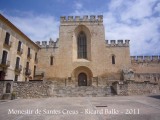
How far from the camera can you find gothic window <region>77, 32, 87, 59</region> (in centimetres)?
2318

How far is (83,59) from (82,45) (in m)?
2.55

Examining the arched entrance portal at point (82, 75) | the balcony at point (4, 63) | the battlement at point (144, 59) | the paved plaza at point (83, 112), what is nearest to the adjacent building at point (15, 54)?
the balcony at point (4, 63)

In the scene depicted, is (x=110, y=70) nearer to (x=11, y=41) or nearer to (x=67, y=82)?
(x=67, y=82)

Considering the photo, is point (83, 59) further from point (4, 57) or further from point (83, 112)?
point (83, 112)

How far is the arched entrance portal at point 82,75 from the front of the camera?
2201cm

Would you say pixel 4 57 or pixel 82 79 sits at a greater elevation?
pixel 4 57

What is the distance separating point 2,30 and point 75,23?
11.4 m

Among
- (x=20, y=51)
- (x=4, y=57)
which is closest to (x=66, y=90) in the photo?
(x=4, y=57)

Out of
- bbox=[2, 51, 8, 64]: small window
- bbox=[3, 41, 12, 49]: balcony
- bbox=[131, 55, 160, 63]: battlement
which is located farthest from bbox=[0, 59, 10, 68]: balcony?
bbox=[131, 55, 160, 63]: battlement

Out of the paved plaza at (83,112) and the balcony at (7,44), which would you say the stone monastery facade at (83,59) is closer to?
the balcony at (7,44)

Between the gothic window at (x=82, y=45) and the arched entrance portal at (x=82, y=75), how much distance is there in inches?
86.0

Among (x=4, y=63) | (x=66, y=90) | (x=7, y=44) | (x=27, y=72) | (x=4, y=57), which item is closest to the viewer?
(x=66, y=90)

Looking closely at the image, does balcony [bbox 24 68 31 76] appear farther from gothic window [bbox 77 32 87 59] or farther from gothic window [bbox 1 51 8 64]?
gothic window [bbox 77 32 87 59]

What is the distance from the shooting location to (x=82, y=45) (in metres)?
23.6
